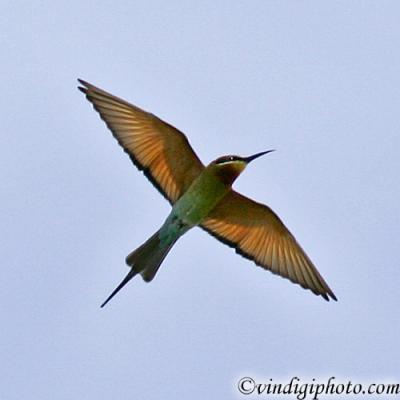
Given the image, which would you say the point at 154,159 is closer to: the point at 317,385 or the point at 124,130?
the point at 124,130

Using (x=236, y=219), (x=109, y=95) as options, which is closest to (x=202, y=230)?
(x=236, y=219)

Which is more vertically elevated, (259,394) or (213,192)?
(213,192)

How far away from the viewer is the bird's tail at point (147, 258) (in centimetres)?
941

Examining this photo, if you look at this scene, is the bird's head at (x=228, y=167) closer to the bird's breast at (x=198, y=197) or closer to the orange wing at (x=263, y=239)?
the bird's breast at (x=198, y=197)

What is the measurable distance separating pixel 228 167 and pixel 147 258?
673 mm

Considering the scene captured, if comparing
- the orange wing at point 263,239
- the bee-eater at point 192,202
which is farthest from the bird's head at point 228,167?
the orange wing at point 263,239

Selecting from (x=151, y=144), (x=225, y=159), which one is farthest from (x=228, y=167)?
(x=151, y=144)

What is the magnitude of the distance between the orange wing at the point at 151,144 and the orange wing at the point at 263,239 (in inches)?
12.0

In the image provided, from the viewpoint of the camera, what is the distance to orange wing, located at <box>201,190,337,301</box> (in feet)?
32.3

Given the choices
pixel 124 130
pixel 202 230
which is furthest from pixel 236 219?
pixel 124 130

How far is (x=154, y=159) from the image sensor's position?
31.8 ft

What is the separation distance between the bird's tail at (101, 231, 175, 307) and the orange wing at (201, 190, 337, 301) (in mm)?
493

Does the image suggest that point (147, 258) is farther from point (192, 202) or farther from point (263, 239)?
point (263, 239)

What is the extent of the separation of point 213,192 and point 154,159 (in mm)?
428
